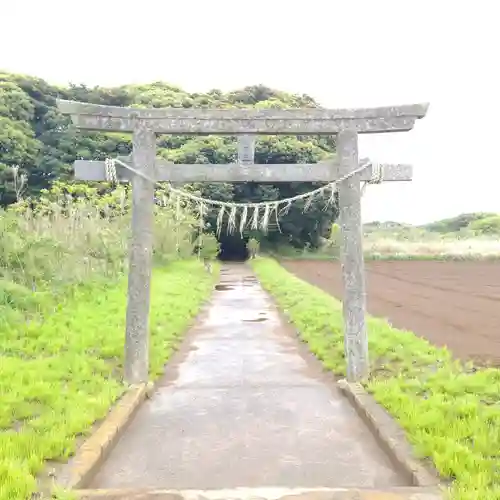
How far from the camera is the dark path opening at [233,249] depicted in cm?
3966

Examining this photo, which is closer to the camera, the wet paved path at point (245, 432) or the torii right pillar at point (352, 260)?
the wet paved path at point (245, 432)

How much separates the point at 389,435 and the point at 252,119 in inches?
148

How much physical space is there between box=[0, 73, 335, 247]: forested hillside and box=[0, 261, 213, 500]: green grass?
22471 mm

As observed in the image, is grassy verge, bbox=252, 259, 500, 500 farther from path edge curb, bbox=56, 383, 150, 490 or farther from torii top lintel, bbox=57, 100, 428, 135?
torii top lintel, bbox=57, 100, 428, 135

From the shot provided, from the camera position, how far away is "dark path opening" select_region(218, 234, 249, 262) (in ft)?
130

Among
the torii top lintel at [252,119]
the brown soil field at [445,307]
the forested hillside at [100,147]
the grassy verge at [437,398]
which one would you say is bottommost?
the brown soil field at [445,307]

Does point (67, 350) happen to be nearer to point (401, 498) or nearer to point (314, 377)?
point (314, 377)

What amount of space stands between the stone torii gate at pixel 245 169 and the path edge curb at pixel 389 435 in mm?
670

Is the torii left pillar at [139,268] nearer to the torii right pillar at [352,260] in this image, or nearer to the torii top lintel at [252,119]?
the torii top lintel at [252,119]

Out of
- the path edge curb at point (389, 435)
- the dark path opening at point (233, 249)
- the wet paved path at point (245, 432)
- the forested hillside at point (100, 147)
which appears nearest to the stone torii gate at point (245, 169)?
the path edge curb at point (389, 435)

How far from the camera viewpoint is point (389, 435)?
15.9 ft

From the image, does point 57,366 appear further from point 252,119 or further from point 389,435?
point 389,435

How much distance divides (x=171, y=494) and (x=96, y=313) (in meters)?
6.69

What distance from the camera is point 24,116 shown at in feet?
126
